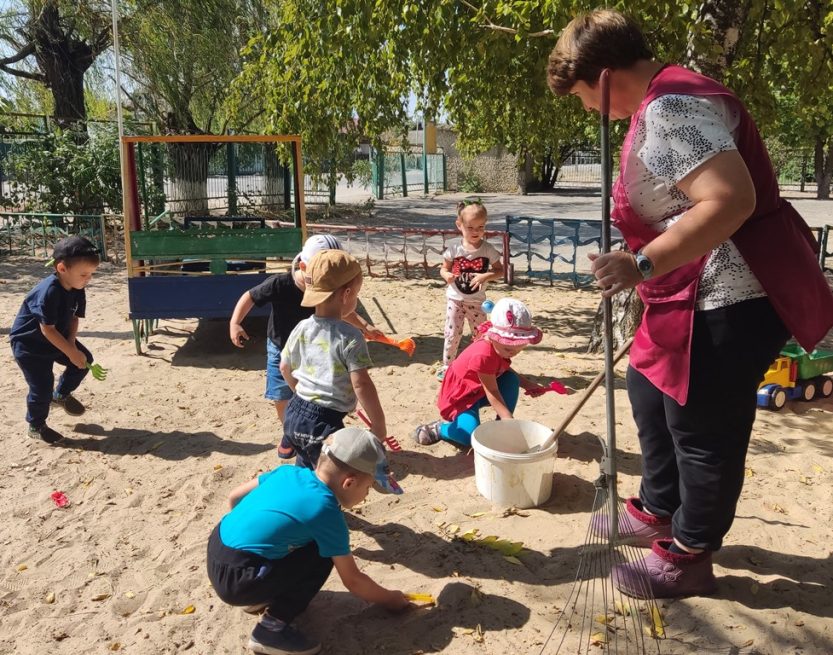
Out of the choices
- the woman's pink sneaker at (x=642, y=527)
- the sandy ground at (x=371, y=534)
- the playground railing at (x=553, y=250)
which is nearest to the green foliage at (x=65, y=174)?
the playground railing at (x=553, y=250)

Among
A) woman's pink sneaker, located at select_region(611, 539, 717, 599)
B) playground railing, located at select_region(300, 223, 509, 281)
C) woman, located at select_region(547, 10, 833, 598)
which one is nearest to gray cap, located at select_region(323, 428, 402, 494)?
woman, located at select_region(547, 10, 833, 598)

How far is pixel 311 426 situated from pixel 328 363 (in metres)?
0.26

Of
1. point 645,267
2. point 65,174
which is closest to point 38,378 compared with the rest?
point 645,267

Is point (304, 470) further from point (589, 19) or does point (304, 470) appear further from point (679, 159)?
point (589, 19)

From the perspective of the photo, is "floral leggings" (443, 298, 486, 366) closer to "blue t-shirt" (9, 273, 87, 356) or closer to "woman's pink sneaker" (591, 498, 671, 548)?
"blue t-shirt" (9, 273, 87, 356)

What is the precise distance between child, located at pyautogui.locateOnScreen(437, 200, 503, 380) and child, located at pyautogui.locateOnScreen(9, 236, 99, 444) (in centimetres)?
252

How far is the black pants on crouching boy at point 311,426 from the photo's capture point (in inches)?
117

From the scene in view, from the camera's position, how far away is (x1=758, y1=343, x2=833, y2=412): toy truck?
4879 millimetres

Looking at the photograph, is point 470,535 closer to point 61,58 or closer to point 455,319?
point 455,319

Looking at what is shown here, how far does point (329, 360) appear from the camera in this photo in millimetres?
2988

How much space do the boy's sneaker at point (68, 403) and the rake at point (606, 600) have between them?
11.3ft

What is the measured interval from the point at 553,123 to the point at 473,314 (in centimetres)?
402

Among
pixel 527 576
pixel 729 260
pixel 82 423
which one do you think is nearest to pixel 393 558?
pixel 527 576

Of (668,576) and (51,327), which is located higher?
(51,327)
